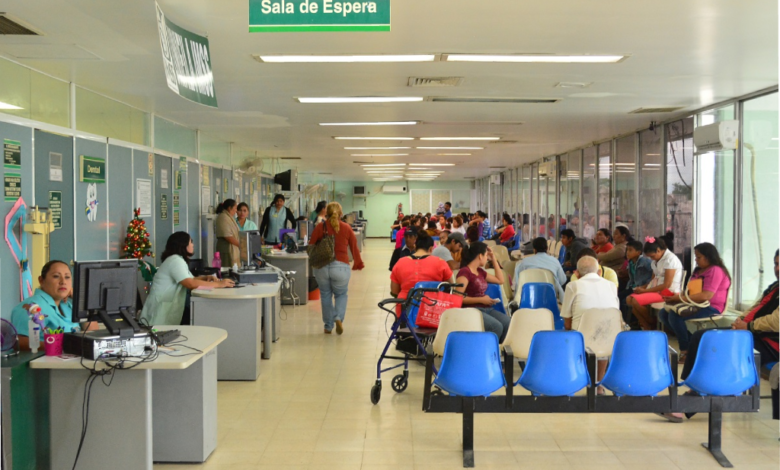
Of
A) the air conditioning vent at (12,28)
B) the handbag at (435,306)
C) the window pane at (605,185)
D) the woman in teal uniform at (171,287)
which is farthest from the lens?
the window pane at (605,185)

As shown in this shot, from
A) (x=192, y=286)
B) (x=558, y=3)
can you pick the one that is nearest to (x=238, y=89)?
(x=192, y=286)

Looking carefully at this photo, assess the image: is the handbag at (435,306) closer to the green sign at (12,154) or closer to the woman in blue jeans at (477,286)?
the woman in blue jeans at (477,286)

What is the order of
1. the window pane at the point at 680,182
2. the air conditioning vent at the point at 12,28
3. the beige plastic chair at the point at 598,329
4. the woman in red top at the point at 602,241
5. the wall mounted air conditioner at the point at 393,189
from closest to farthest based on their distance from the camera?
the air conditioning vent at the point at 12,28 < the beige plastic chair at the point at 598,329 < the window pane at the point at 680,182 < the woman in red top at the point at 602,241 < the wall mounted air conditioner at the point at 393,189

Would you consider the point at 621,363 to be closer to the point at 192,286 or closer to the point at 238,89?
the point at 192,286

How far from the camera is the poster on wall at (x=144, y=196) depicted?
8212 mm

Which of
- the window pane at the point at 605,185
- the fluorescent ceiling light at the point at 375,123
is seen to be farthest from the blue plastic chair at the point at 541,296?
the window pane at the point at 605,185

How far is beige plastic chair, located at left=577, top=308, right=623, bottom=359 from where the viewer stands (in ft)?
16.8

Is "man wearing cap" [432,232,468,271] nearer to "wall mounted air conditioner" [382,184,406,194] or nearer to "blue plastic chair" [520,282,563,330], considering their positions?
"blue plastic chair" [520,282,563,330]

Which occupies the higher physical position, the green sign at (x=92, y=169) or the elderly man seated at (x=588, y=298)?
the green sign at (x=92, y=169)

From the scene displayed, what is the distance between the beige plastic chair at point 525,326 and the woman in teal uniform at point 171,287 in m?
2.66

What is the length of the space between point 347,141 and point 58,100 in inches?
248

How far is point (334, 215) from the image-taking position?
27.2 ft

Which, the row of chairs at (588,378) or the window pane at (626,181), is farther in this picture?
the window pane at (626,181)

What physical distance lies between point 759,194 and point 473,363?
4.84 m
